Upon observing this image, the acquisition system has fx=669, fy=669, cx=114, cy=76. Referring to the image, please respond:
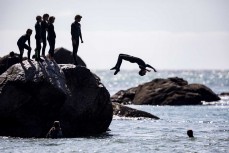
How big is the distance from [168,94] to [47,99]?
34669mm

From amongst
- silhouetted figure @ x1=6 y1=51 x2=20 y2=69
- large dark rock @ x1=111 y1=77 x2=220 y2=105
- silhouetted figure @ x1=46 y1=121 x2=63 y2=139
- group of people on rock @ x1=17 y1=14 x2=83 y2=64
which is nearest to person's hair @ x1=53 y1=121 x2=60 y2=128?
silhouetted figure @ x1=46 y1=121 x2=63 y2=139

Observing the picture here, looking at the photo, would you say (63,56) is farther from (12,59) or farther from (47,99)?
(47,99)

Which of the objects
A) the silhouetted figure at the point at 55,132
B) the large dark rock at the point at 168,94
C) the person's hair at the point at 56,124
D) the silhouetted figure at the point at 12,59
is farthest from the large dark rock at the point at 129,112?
the large dark rock at the point at 168,94

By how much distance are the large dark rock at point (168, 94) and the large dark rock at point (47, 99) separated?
101 ft

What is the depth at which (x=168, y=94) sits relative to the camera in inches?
2618

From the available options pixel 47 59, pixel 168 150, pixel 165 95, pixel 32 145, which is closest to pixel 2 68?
pixel 47 59

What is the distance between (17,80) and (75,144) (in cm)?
447

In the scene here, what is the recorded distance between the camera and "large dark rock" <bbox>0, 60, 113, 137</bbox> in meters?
32.8

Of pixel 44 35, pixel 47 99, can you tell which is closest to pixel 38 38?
pixel 44 35

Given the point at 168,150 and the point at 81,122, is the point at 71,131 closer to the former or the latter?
the point at 81,122

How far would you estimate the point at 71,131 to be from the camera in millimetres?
34500

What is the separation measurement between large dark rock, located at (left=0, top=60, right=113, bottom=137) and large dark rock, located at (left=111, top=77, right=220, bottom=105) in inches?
1208

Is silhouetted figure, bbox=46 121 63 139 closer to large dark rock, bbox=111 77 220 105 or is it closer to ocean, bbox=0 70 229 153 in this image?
ocean, bbox=0 70 229 153

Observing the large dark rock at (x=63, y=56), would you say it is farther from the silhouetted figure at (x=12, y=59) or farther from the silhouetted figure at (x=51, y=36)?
the silhouetted figure at (x=51, y=36)
